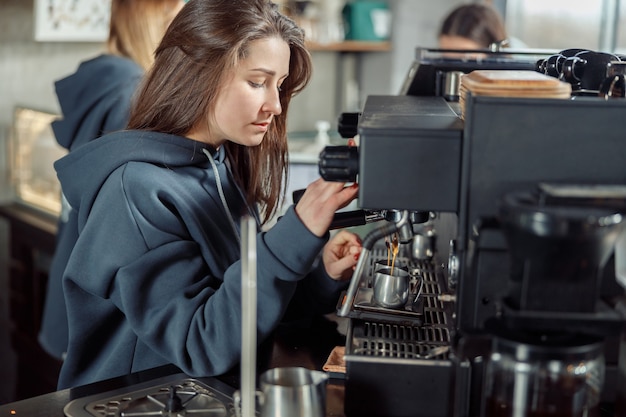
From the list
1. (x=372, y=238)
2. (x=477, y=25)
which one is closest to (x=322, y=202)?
(x=372, y=238)

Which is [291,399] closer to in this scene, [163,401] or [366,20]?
[163,401]

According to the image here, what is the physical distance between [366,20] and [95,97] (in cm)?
186

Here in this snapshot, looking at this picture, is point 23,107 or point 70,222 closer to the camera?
point 70,222

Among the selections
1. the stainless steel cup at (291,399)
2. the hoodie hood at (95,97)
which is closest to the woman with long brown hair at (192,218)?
the stainless steel cup at (291,399)

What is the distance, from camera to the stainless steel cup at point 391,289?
4.58 feet

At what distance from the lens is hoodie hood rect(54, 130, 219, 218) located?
149 centimetres

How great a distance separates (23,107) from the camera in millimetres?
3146

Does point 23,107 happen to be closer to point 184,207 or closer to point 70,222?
point 70,222

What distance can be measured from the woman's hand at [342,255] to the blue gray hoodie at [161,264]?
0.03 m

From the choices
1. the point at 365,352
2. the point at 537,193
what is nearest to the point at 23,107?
the point at 365,352

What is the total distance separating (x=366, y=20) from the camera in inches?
161

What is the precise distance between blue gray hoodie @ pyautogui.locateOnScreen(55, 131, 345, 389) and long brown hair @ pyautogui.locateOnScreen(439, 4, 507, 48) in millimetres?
1775

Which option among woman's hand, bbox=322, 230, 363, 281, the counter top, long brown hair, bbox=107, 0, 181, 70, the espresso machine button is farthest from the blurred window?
the espresso machine button

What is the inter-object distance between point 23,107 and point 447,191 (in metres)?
2.40
